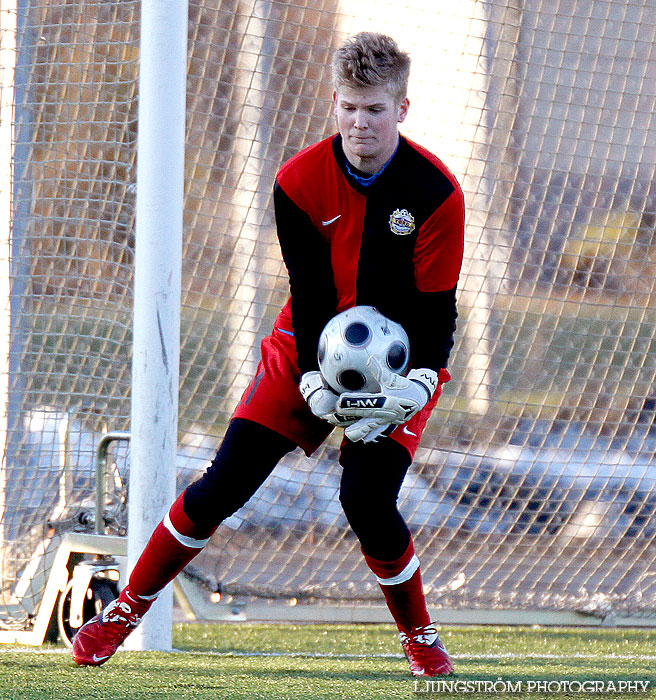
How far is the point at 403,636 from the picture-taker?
2531mm

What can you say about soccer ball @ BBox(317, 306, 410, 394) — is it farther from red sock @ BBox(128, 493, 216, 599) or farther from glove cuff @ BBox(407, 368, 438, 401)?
red sock @ BBox(128, 493, 216, 599)

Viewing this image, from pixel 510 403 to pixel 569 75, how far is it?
1.36 meters

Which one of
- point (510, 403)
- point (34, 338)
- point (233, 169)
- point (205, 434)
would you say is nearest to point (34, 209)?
point (34, 338)

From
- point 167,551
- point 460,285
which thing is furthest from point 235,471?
point 460,285

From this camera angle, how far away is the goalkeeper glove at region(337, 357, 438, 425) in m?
2.28

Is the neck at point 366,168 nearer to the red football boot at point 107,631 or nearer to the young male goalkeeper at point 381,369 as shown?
the young male goalkeeper at point 381,369

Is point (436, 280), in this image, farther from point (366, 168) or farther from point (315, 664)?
point (315, 664)

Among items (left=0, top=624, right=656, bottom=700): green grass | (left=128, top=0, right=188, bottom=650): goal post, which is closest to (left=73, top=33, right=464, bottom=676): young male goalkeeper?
(left=0, top=624, right=656, bottom=700): green grass

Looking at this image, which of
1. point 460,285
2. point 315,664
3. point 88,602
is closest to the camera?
point 315,664

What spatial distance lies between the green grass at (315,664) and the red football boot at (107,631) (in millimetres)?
40

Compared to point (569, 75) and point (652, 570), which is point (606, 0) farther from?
point (652, 570)

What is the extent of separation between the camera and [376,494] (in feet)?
7.64

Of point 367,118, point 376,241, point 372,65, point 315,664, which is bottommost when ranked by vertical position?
point 315,664

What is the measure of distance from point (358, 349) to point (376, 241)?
28cm
